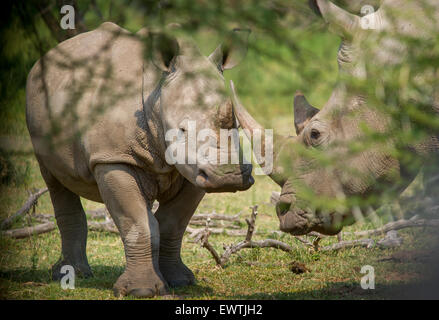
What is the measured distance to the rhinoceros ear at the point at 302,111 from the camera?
5.11 meters

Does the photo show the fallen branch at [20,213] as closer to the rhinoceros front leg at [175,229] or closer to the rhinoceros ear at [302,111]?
the rhinoceros front leg at [175,229]

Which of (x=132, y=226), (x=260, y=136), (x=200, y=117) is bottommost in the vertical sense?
(x=132, y=226)

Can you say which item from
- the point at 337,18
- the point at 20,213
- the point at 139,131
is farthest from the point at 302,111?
the point at 20,213

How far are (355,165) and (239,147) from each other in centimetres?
81

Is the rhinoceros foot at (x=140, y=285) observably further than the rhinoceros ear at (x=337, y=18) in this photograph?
Yes

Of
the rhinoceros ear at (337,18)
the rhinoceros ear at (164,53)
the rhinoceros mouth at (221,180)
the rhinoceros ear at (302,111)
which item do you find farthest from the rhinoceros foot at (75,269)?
the rhinoceros ear at (337,18)

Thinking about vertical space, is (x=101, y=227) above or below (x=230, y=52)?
below

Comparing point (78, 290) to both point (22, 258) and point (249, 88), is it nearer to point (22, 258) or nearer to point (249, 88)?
point (22, 258)

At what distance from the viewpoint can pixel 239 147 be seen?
15.1 ft

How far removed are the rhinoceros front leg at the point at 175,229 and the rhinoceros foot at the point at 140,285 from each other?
0.50m

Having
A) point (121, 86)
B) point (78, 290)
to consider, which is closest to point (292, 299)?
point (78, 290)

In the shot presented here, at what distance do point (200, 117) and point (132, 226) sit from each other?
0.98 meters

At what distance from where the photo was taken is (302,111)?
5.13 metres

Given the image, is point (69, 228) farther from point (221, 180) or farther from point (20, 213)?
point (221, 180)
